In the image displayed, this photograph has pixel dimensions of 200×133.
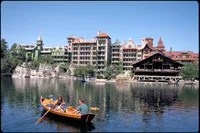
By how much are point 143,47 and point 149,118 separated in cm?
9253

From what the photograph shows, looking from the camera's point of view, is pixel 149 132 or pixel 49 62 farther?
pixel 49 62

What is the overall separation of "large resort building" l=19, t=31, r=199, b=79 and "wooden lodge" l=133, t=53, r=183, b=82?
7564 millimetres

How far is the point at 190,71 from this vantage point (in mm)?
101938

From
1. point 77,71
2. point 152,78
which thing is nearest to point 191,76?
point 152,78

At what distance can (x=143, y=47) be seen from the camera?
121750 millimetres

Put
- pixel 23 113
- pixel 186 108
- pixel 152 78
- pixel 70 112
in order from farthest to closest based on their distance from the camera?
pixel 152 78, pixel 186 108, pixel 23 113, pixel 70 112

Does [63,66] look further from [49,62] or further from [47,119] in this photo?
[47,119]

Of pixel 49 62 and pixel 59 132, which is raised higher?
pixel 49 62

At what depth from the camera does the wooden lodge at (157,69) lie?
107562 mm

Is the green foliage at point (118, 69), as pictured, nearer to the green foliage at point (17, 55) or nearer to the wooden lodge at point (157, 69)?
the wooden lodge at point (157, 69)

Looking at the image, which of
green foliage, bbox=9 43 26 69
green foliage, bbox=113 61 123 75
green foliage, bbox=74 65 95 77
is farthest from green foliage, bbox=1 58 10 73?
green foliage, bbox=113 61 123 75

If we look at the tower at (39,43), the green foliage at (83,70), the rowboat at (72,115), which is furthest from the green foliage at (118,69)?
the rowboat at (72,115)

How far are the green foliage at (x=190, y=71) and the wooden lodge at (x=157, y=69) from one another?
8.17 ft

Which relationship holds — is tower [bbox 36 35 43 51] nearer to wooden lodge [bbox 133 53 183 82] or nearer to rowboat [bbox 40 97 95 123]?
wooden lodge [bbox 133 53 183 82]
